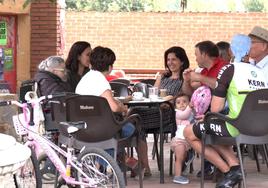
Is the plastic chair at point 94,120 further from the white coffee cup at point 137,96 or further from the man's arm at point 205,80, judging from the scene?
the white coffee cup at point 137,96

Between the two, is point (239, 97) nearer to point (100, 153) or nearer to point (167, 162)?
point (100, 153)

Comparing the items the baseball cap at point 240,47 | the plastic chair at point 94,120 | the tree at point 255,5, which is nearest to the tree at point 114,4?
the tree at point 255,5

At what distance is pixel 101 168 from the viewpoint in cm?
647

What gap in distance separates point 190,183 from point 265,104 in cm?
170

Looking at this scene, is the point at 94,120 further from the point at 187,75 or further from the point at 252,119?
the point at 187,75

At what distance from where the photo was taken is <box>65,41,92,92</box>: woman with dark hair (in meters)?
9.15

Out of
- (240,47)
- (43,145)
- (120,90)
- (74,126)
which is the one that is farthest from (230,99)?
(120,90)

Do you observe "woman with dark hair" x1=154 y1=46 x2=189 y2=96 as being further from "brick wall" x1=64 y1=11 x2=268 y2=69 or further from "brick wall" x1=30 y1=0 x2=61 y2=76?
"brick wall" x1=64 y1=11 x2=268 y2=69

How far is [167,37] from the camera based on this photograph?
72.4 feet

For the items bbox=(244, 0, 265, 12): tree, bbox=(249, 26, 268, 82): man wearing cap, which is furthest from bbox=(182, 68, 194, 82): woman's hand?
bbox=(244, 0, 265, 12): tree

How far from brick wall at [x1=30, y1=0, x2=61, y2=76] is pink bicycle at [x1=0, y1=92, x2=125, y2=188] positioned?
6.99 m

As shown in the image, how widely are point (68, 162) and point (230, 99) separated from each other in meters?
1.74

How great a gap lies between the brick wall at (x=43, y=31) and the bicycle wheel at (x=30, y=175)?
704cm

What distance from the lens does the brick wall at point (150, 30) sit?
21.8 meters
